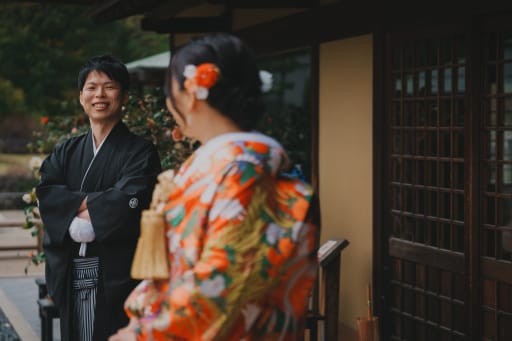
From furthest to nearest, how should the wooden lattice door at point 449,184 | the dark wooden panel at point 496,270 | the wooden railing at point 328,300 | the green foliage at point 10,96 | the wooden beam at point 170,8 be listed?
1. the green foliage at point 10,96
2. the wooden beam at point 170,8
3. the wooden railing at point 328,300
4. the wooden lattice door at point 449,184
5. the dark wooden panel at point 496,270

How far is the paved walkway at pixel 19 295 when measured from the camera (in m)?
8.03

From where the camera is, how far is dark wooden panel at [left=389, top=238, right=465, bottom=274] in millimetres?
5523

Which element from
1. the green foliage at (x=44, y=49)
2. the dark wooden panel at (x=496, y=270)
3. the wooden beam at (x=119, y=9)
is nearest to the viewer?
the dark wooden panel at (x=496, y=270)

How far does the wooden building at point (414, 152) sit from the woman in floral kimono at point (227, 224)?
2903 mm

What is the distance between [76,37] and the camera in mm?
24047

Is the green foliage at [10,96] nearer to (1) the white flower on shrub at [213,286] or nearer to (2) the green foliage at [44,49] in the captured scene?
(2) the green foliage at [44,49]

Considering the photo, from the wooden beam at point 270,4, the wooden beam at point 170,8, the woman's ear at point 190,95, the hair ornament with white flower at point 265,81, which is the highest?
the wooden beam at point 170,8

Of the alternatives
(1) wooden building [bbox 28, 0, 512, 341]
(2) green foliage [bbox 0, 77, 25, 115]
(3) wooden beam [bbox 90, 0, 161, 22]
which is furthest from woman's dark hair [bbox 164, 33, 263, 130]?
(2) green foliage [bbox 0, 77, 25, 115]

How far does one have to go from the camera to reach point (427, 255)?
586 cm

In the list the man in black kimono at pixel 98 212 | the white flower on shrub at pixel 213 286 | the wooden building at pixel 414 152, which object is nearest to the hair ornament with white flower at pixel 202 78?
the white flower on shrub at pixel 213 286

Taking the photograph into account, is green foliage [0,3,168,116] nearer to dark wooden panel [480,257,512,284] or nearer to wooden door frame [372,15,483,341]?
wooden door frame [372,15,483,341]

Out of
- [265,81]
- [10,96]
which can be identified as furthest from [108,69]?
[10,96]

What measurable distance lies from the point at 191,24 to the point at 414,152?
11.2ft

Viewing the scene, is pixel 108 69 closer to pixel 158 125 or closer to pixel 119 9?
pixel 158 125
